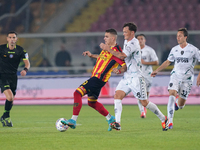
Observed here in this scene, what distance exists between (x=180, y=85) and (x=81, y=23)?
1464cm

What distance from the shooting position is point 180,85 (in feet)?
26.6

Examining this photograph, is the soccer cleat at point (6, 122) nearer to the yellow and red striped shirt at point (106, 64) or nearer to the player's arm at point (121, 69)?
the yellow and red striped shirt at point (106, 64)

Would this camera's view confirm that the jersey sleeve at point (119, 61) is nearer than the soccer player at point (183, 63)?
Yes

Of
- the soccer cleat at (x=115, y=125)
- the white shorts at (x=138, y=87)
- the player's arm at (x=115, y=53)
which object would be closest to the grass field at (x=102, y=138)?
the soccer cleat at (x=115, y=125)

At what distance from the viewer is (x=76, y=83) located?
15.0 meters

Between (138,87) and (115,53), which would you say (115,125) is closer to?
(138,87)

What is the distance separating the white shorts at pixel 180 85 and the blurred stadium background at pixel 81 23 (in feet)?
23.9

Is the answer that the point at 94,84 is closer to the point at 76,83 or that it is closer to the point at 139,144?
the point at 139,144

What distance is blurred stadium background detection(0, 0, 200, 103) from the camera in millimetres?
16797

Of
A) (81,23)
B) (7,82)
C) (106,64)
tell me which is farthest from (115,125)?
(81,23)

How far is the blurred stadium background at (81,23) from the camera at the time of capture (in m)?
16.8

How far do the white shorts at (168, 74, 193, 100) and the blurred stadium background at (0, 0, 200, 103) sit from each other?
7300mm

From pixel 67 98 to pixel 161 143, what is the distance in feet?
31.5

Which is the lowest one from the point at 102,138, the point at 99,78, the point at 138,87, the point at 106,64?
the point at 102,138
